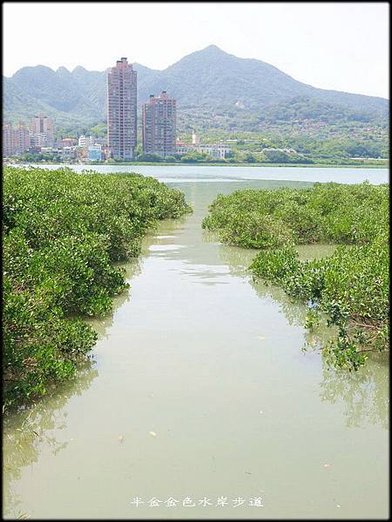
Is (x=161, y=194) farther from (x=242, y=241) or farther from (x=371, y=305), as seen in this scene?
(x=371, y=305)

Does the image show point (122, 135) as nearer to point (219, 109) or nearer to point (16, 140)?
point (16, 140)

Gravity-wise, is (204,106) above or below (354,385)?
above

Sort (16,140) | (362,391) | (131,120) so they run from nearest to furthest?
(362,391) < (16,140) < (131,120)

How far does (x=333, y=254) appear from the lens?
1084 cm

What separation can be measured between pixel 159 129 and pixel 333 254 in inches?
3160

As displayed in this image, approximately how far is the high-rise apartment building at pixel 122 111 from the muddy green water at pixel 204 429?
7773cm

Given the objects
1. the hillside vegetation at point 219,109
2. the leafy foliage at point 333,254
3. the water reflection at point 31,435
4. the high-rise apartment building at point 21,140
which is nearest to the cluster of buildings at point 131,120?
the high-rise apartment building at point 21,140

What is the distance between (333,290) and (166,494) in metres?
3.99

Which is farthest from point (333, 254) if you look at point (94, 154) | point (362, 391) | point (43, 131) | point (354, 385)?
point (43, 131)

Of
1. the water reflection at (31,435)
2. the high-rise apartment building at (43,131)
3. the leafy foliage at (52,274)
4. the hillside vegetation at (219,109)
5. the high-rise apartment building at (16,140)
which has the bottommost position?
the water reflection at (31,435)

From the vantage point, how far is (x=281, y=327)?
25.8ft

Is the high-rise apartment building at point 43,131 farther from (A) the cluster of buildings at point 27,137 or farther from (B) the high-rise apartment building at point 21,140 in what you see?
(B) the high-rise apartment building at point 21,140

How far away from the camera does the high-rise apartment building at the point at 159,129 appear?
291 feet

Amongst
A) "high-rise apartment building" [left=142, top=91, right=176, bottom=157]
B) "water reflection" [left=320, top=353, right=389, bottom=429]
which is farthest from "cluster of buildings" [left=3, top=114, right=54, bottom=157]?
"water reflection" [left=320, top=353, right=389, bottom=429]
